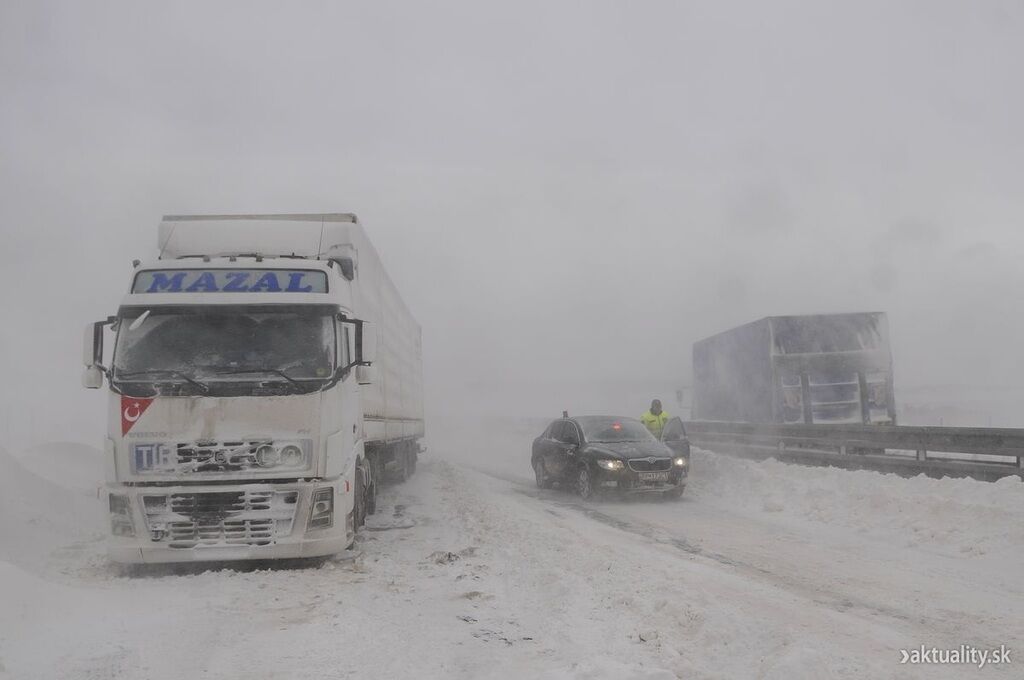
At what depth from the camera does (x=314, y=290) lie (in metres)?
7.40

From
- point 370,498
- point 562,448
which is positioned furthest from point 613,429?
point 370,498

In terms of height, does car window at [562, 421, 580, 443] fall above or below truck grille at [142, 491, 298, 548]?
above

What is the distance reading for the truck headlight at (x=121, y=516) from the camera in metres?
6.59

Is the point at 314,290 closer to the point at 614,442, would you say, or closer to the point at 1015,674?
the point at 1015,674

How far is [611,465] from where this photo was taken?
12.3 meters

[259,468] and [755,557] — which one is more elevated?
[259,468]

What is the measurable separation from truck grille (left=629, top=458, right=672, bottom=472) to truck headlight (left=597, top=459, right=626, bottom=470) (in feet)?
0.55

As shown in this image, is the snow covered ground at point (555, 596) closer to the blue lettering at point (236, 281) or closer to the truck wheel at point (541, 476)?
the blue lettering at point (236, 281)

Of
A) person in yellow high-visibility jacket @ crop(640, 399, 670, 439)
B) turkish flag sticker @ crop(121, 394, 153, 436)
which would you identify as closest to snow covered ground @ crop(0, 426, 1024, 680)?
turkish flag sticker @ crop(121, 394, 153, 436)

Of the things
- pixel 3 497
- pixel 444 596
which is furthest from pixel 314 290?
pixel 3 497

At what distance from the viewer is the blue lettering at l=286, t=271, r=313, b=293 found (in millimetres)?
7359

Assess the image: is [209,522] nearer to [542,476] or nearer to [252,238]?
[252,238]

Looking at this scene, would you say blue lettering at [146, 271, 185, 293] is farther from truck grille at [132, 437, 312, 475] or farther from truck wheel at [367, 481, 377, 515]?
truck wheel at [367, 481, 377, 515]

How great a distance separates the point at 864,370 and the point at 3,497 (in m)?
16.3
